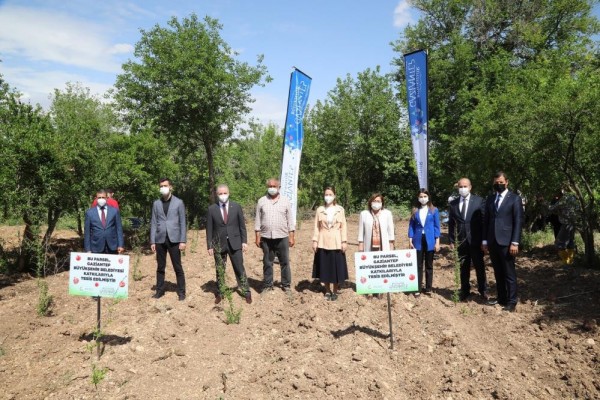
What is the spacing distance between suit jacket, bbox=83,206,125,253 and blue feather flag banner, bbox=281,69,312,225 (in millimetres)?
2988

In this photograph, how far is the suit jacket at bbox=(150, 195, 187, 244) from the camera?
6020mm

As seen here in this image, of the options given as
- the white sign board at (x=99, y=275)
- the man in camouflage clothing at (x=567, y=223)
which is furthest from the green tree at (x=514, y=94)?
the white sign board at (x=99, y=275)

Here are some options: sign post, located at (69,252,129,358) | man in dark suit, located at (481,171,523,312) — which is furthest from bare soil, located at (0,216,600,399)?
sign post, located at (69,252,129,358)

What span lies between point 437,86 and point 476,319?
17741 mm

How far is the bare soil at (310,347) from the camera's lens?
3928mm

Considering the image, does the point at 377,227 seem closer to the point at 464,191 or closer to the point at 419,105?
the point at 464,191

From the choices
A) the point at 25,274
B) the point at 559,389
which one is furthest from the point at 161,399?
the point at 25,274

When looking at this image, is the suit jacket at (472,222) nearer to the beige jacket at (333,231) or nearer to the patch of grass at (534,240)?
the beige jacket at (333,231)

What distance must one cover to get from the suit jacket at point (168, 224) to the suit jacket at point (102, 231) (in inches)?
28.1

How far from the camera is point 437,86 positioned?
2102cm

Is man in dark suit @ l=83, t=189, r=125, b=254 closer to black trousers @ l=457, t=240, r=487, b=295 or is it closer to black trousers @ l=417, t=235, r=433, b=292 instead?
black trousers @ l=417, t=235, r=433, b=292

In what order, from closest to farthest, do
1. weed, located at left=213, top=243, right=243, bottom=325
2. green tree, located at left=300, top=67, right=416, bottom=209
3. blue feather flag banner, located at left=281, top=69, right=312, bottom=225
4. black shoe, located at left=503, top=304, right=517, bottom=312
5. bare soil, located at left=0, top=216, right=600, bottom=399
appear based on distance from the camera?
bare soil, located at left=0, top=216, right=600, bottom=399, weed, located at left=213, top=243, right=243, bottom=325, black shoe, located at left=503, top=304, right=517, bottom=312, blue feather flag banner, located at left=281, top=69, right=312, bottom=225, green tree, located at left=300, top=67, right=416, bottom=209

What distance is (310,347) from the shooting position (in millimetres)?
4629

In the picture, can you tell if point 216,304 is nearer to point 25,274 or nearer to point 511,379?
point 511,379
